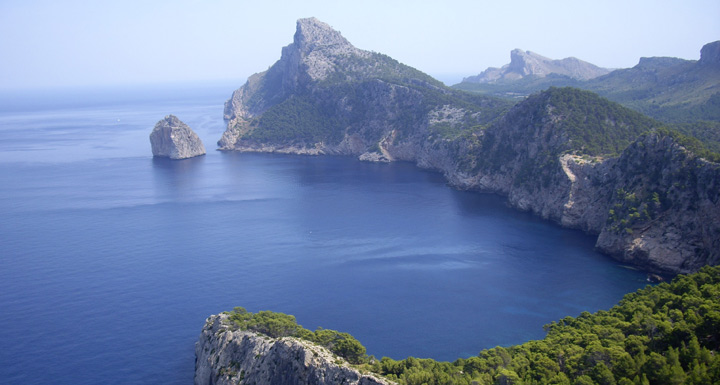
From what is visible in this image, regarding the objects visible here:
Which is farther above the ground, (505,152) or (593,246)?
(505,152)

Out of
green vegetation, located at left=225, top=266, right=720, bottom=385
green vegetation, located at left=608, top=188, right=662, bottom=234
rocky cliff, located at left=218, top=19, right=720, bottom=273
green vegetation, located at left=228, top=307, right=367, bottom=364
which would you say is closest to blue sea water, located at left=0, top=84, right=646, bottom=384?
rocky cliff, located at left=218, top=19, right=720, bottom=273

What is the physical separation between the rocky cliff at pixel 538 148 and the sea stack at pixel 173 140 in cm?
1569

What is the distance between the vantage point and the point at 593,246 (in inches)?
3349

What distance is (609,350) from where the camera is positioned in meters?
40.1

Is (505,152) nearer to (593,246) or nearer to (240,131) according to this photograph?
(593,246)

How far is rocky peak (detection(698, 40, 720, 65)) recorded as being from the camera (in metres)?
178

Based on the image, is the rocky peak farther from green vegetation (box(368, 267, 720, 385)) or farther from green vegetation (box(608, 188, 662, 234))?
green vegetation (box(368, 267, 720, 385))

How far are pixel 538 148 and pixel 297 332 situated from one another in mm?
74607

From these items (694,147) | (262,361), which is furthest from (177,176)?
(694,147)

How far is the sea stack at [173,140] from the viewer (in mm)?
163875

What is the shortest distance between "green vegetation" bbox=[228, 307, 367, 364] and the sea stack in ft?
394

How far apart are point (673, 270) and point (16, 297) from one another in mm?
87474

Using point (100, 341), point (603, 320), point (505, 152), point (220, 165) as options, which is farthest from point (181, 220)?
point (603, 320)

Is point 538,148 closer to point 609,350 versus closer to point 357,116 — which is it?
A: point 609,350
